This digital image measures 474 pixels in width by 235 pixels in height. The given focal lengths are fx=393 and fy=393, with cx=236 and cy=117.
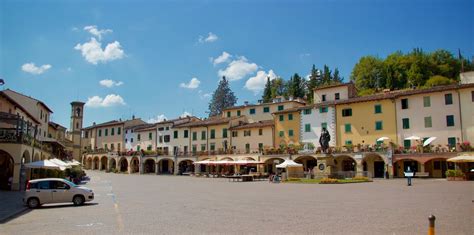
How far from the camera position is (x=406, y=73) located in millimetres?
72312

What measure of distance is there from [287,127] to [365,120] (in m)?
11.2

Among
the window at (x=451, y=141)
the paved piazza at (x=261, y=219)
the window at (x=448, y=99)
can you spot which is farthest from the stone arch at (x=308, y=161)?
the paved piazza at (x=261, y=219)

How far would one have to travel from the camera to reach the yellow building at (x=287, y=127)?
177ft

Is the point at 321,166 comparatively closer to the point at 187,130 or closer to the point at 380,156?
the point at 380,156

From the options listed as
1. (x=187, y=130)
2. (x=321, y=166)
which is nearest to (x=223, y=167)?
(x=187, y=130)

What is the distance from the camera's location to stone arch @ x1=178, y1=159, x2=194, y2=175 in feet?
206

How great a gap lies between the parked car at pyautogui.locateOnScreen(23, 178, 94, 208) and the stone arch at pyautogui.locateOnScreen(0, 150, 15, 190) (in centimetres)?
1111

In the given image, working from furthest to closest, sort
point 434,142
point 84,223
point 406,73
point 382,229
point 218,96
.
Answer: point 218,96 → point 406,73 → point 434,142 → point 84,223 → point 382,229

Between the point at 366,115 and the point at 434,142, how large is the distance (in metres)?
8.29

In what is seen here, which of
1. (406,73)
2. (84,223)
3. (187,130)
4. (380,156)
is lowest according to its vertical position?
(84,223)

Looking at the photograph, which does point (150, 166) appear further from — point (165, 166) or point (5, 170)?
point (5, 170)

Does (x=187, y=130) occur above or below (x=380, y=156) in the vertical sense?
above

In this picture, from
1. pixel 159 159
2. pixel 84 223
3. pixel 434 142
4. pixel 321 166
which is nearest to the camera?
pixel 84 223

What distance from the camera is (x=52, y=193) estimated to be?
18.0m
